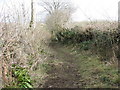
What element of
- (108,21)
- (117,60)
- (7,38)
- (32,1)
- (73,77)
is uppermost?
(32,1)

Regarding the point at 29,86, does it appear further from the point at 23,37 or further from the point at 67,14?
the point at 67,14

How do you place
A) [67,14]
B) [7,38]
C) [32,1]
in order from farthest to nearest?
[67,14], [32,1], [7,38]

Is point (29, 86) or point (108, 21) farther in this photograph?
point (108, 21)

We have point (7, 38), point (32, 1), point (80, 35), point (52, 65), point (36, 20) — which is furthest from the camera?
point (80, 35)

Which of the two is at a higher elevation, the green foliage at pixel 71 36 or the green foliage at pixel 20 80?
the green foliage at pixel 71 36

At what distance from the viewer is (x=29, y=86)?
19.6 ft

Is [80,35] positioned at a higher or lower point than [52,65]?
higher

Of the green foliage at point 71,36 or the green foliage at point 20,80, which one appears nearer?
the green foliage at point 20,80

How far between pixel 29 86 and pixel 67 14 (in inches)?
851

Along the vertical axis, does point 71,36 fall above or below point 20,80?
above

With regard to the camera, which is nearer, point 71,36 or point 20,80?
point 20,80

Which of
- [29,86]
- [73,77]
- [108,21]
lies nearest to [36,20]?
[108,21]

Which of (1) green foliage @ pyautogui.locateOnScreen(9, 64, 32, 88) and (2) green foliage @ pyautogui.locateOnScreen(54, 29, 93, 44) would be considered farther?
(2) green foliage @ pyautogui.locateOnScreen(54, 29, 93, 44)

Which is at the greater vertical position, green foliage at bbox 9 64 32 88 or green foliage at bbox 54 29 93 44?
green foliage at bbox 54 29 93 44
